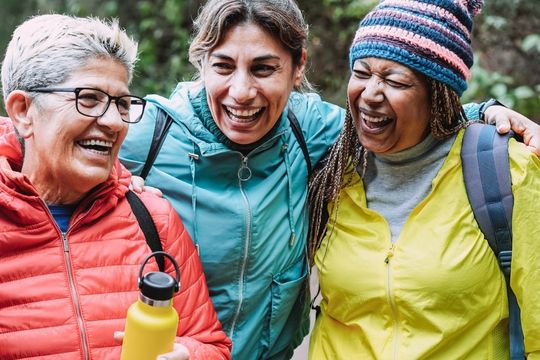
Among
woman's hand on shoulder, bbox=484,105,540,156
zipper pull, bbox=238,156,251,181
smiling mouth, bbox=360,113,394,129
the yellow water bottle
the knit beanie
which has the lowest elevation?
the yellow water bottle

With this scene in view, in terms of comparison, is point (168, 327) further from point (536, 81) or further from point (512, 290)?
point (536, 81)

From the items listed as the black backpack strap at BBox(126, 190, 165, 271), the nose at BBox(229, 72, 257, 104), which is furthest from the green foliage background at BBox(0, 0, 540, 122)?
the black backpack strap at BBox(126, 190, 165, 271)

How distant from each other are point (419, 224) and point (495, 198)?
0.30 metres

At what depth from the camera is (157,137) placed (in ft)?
9.35

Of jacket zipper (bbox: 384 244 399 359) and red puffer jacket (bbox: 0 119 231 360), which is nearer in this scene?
red puffer jacket (bbox: 0 119 231 360)

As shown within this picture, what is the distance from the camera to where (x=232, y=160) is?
9.42ft

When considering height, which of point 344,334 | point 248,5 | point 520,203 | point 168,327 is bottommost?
point 344,334

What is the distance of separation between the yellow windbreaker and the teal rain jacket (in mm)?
373

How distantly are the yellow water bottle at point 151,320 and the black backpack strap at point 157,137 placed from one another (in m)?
0.97

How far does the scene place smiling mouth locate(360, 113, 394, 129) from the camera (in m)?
2.61

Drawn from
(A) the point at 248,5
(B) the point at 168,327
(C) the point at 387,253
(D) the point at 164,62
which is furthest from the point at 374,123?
(D) the point at 164,62

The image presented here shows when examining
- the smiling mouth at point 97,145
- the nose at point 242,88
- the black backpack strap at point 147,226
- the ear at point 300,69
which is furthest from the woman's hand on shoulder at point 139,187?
the ear at point 300,69

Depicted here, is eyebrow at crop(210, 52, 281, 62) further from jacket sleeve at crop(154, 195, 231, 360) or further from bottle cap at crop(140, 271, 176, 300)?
bottle cap at crop(140, 271, 176, 300)

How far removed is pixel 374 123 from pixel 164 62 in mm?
8001
